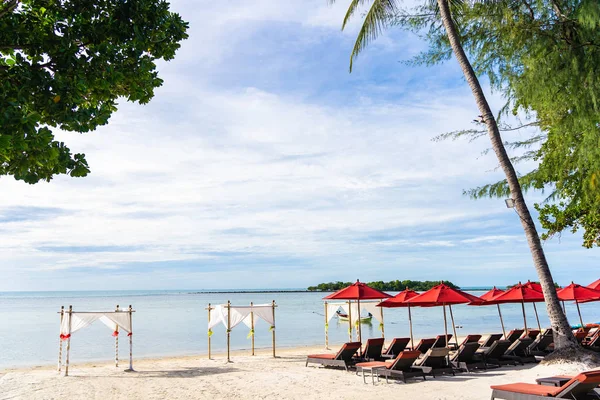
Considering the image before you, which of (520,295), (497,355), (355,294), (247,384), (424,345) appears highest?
(355,294)

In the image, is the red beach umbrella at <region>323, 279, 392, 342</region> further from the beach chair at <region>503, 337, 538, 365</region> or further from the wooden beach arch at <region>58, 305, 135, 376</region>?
the wooden beach arch at <region>58, 305, 135, 376</region>

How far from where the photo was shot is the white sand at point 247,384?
9.72m

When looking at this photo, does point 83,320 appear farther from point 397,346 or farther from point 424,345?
point 424,345

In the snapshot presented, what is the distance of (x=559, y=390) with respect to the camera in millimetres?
7219

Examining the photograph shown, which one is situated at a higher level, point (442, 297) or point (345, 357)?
point (442, 297)

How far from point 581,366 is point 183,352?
68.4 feet

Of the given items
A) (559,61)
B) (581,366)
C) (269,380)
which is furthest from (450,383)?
(559,61)

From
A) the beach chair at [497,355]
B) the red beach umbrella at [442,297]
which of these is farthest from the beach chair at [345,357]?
the beach chair at [497,355]

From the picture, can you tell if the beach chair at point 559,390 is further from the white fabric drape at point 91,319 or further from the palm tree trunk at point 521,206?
the white fabric drape at point 91,319

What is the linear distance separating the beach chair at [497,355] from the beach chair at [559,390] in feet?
16.0

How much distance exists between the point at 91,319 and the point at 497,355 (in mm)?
11351

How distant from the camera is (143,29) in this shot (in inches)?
232

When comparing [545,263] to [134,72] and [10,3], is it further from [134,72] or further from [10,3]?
[10,3]

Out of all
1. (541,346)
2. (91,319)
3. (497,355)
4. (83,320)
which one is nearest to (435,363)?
(497,355)
